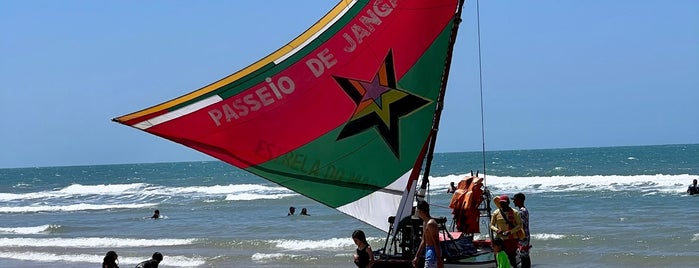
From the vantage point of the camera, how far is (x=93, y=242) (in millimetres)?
24969

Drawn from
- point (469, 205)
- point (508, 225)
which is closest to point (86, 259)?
point (469, 205)

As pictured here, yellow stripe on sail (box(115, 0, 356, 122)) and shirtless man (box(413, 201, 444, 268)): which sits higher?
yellow stripe on sail (box(115, 0, 356, 122))

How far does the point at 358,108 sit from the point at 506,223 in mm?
2081

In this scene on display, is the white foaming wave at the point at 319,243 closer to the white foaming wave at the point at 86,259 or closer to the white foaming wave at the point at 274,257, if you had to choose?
the white foaming wave at the point at 274,257

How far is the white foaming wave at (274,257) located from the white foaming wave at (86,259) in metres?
1.12

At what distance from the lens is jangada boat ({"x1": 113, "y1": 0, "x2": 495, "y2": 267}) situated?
10.2 m

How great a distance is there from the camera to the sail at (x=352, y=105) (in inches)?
400

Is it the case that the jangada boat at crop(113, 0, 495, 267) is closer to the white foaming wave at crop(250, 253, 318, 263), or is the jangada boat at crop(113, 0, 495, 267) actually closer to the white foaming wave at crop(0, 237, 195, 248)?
the white foaming wave at crop(250, 253, 318, 263)

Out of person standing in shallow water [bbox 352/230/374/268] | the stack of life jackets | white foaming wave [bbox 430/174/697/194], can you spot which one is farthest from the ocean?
person standing in shallow water [bbox 352/230/374/268]

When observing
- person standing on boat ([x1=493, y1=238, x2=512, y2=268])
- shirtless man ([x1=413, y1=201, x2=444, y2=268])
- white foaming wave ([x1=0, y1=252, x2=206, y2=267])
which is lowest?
white foaming wave ([x1=0, y1=252, x2=206, y2=267])

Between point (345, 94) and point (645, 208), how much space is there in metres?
21.4

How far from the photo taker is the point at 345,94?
1025 centimetres

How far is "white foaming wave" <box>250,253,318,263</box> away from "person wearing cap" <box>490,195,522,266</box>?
30.3ft

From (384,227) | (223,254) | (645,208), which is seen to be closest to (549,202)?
(645,208)
